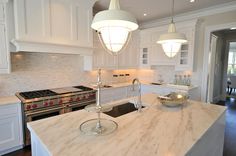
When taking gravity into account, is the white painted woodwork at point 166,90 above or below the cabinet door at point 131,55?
below

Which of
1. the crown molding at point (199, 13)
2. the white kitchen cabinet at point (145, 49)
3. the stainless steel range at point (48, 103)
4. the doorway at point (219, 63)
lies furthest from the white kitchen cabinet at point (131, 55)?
the doorway at point (219, 63)

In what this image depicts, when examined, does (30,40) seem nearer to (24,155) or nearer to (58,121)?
(58,121)

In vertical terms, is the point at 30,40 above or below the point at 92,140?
above

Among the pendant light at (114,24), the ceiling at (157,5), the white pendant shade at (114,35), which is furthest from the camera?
the ceiling at (157,5)

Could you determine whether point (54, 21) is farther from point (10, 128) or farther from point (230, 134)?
point (230, 134)

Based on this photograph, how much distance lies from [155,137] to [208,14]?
11.4 ft

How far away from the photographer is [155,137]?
1.19 m

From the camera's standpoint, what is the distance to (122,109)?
6.63 ft

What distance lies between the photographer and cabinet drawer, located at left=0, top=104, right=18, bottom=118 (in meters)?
2.16

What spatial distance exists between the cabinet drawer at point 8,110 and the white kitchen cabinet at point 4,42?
21.2 inches

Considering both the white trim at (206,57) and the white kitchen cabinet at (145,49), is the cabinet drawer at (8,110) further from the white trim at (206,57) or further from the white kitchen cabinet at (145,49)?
the white trim at (206,57)

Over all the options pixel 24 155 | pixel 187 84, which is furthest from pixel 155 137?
pixel 187 84

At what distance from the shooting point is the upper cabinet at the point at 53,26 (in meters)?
2.25

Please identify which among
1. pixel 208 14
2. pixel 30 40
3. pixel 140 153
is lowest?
pixel 140 153
